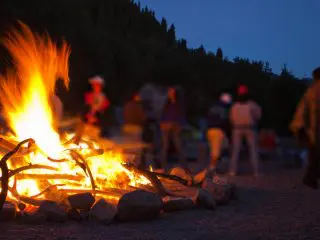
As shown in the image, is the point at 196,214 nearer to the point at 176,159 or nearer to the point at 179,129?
the point at 179,129

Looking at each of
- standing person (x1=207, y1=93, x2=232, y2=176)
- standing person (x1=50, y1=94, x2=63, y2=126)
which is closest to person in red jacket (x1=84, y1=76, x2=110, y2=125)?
standing person (x1=50, y1=94, x2=63, y2=126)

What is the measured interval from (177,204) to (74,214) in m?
1.36

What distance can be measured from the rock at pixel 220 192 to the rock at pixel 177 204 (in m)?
0.50

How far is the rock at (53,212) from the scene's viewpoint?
6.86 m

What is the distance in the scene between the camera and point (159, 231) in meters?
6.38

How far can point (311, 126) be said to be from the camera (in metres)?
10.1

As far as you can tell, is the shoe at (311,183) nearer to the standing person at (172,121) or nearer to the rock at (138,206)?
the standing person at (172,121)

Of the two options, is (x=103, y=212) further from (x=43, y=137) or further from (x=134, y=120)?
(x=134, y=120)

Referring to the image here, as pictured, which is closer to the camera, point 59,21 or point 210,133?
point 210,133

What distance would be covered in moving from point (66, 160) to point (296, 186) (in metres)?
4.15

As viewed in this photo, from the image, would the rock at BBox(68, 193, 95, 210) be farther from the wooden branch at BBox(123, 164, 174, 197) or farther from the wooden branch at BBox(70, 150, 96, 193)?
the wooden branch at BBox(123, 164, 174, 197)

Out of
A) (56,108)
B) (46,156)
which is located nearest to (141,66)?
(56,108)

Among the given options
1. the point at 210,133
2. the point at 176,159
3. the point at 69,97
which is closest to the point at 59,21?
the point at 69,97

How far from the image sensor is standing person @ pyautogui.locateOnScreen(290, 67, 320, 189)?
9992mm
